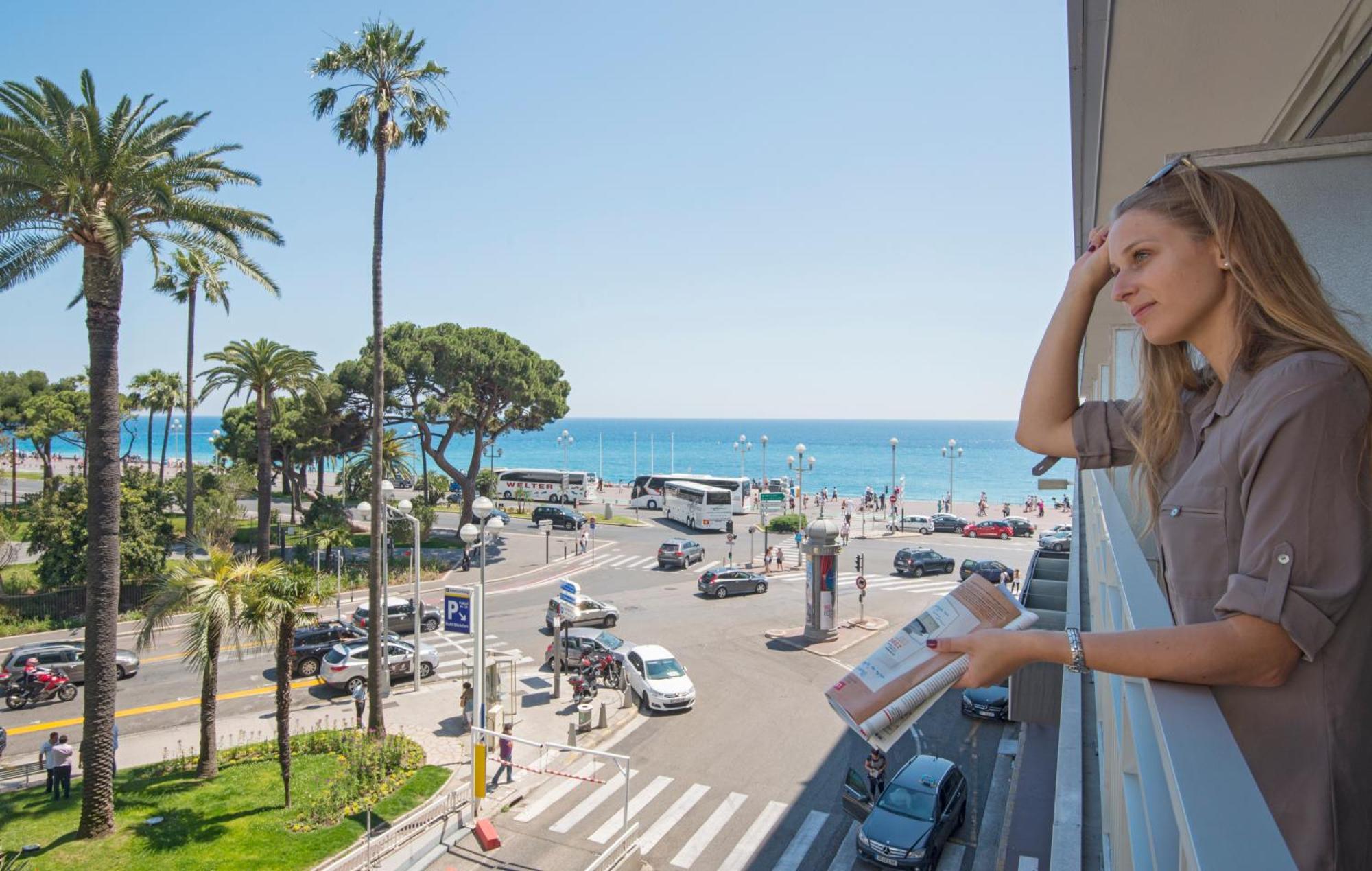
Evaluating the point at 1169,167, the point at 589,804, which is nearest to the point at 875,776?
the point at 589,804

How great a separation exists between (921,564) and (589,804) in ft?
81.2

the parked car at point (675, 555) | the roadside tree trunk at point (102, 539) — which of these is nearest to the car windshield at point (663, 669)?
the roadside tree trunk at point (102, 539)

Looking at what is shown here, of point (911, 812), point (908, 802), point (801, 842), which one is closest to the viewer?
point (911, 812)

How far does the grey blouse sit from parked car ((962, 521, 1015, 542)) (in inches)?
1866

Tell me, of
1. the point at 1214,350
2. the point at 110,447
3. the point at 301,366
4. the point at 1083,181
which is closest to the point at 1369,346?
the point at 1214,350

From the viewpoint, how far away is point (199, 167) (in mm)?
15492

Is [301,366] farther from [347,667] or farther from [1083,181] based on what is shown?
[1083,181]

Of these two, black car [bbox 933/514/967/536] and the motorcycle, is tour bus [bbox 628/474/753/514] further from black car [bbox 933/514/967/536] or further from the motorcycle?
the motorcycle

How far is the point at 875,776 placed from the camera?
14.4m

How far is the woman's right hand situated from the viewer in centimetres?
225

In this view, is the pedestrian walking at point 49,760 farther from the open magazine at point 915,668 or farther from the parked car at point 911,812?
the open magazine at point 915,668

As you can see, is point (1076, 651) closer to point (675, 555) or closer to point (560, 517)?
point (675, 555)

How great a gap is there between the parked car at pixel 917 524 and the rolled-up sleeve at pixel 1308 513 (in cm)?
4973

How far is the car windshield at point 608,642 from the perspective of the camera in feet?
71.8
